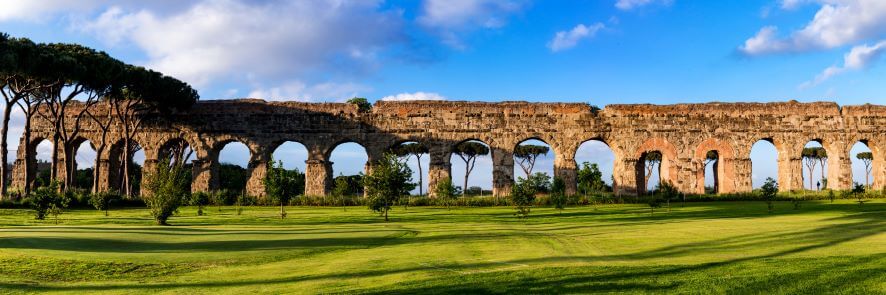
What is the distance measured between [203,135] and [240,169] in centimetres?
2028

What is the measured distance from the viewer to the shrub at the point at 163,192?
2025 centimetres

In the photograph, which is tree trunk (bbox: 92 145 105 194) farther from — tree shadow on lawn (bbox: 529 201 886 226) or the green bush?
tree shadow on lawn (bbox: 529 201 886 226)

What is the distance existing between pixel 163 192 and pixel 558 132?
2188cm

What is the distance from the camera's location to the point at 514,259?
10.8 m

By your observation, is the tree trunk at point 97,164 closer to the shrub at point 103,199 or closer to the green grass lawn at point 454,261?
the shrub at point 103,199

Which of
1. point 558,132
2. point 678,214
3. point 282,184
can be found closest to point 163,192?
point 282,184

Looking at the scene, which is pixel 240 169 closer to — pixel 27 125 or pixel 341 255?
pixel 27 125

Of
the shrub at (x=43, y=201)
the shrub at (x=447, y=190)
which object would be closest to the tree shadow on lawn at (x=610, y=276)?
the shrub at (x=43, y=201)

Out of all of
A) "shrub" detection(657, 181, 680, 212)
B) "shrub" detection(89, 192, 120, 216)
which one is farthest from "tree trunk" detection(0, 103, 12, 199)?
"shrub" detection(657, 181, 680, 212)

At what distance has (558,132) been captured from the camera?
36.6m

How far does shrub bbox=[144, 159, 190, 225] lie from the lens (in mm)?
20250

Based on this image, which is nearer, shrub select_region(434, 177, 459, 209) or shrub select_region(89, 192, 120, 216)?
shrub select_region(89, 192, 120, 216)

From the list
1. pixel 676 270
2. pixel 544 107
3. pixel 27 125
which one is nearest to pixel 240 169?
pixel 27 125

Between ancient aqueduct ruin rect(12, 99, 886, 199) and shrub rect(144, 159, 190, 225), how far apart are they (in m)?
15.1
